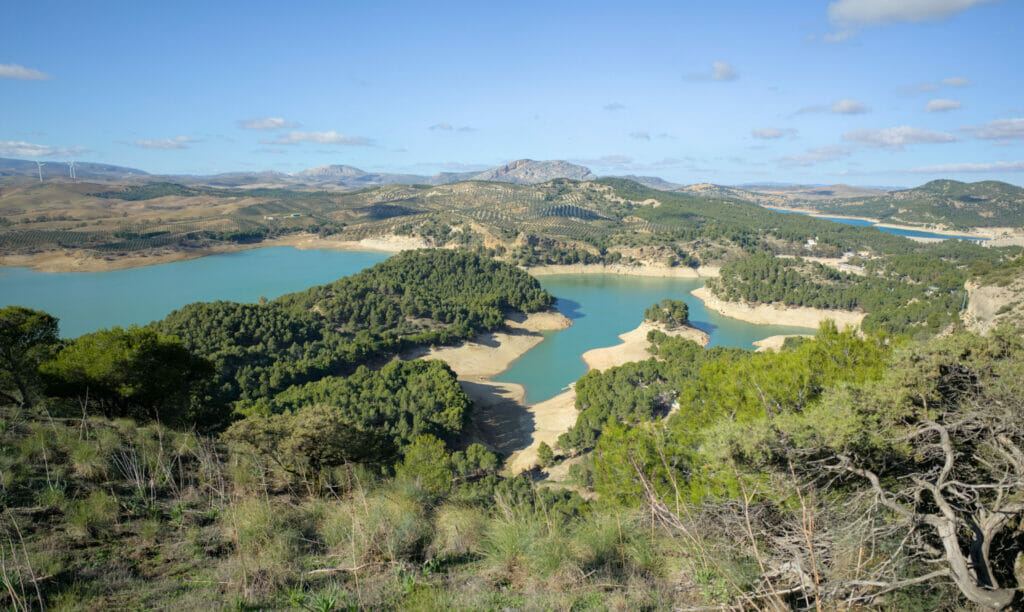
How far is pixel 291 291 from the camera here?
2547 inches

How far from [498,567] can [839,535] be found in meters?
3.21

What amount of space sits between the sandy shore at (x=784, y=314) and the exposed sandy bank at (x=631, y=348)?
11259 mm

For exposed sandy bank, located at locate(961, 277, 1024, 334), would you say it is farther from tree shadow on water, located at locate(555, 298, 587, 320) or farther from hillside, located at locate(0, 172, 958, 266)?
hillside, located at locate(0, 172, 958, 266)

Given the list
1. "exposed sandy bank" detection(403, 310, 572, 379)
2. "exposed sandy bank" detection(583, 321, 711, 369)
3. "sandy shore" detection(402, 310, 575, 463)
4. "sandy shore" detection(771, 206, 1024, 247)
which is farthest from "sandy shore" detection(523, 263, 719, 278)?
"sandy shore" detection(771, 206, 1024, 247)

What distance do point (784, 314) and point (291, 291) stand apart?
5843cm

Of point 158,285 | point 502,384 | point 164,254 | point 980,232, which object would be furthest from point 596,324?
point 980,232

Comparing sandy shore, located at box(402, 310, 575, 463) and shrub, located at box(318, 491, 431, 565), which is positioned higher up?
shrub, located at box(318, 491, 431, 565)

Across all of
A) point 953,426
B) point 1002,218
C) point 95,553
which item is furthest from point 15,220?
point 1002,218

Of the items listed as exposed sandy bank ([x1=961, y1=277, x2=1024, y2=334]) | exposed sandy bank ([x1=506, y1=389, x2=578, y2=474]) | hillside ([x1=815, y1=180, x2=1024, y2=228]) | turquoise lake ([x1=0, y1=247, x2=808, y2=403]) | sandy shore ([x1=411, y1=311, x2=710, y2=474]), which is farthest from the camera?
hillside ([x1=815, y1=180, x2=1024, y2=228])

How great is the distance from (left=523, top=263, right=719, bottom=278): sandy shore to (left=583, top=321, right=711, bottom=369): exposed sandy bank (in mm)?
33577

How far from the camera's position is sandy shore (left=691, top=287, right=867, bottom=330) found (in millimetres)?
50875

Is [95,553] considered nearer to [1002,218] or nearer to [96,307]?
[96,307]

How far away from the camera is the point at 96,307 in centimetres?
5188

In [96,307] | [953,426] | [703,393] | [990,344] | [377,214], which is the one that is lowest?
[96,307]
